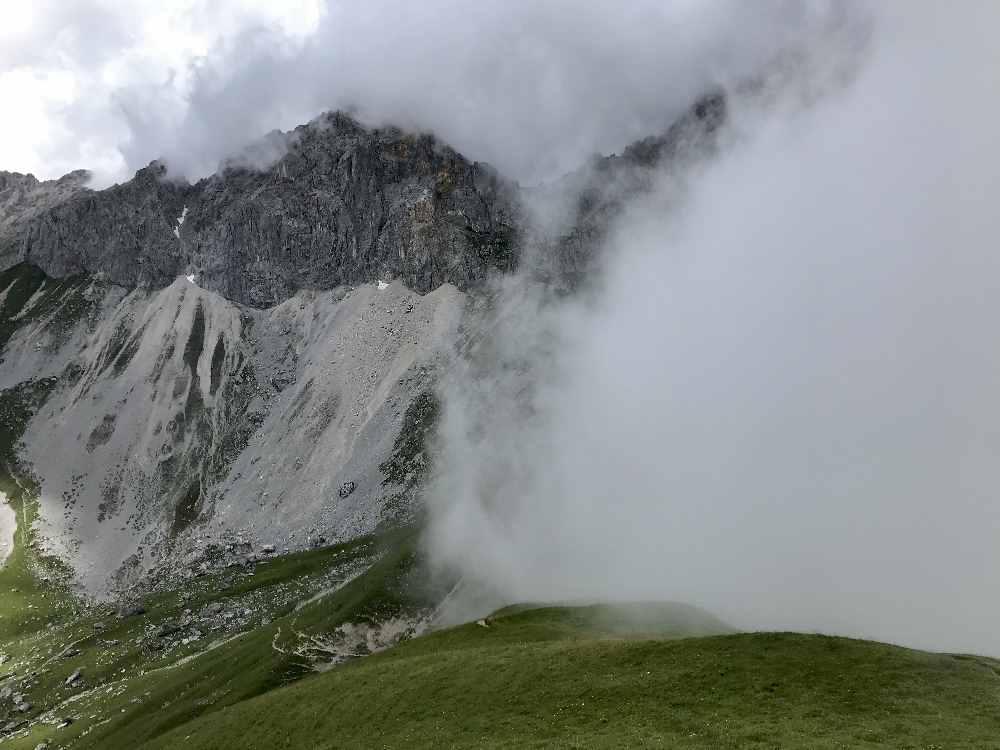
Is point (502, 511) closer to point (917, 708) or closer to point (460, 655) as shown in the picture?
point (460, 655)

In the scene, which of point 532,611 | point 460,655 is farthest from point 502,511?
point 460,655

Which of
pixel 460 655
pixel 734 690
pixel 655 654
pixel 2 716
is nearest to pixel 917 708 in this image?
pixel 734 690

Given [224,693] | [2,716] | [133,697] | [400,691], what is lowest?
[2,716]

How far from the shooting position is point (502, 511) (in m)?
169

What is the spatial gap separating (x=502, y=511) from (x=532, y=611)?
73181 millimetres

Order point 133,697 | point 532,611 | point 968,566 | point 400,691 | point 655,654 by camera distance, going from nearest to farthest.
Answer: point 655,654 → point 400,691 → point 532,611 → point 133,697 → point 968,566

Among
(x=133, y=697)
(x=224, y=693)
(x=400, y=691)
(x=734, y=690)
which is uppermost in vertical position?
(x=734, y=690)

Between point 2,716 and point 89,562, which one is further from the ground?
point 89,562

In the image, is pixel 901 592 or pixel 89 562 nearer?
pixel 901 592

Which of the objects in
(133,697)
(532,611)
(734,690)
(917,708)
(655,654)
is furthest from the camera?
(133,697)

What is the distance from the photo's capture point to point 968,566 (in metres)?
197

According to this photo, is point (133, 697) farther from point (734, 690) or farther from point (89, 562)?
point (734, 690)

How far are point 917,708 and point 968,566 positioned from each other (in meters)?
194

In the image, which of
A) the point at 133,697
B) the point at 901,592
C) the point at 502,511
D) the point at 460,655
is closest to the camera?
the point at 460,655
